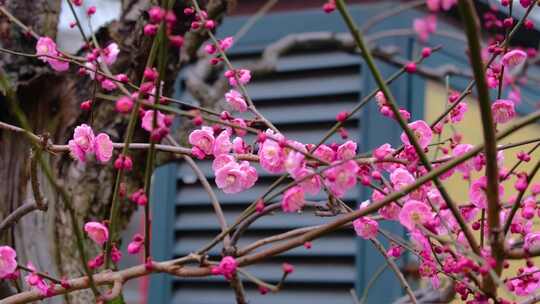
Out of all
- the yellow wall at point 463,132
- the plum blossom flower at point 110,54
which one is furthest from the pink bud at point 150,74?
the yellow wall at point 463,132

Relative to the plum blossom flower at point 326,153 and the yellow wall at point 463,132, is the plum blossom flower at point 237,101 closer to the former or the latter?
the plum blossom flower at point 326,153

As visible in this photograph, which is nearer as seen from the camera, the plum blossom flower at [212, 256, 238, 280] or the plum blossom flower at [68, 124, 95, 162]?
the plum blossom flower at [212, 256, 238, 280]

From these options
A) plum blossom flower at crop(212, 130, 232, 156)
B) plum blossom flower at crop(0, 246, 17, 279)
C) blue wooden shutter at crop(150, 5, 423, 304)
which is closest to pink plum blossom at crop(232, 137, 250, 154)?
plum blossom flower at crop(212, 130, 232, 156)

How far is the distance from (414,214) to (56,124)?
3.25ft

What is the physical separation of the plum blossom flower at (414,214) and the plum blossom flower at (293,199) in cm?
13

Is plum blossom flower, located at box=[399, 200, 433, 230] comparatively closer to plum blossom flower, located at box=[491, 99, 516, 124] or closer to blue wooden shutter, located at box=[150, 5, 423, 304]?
plum blossom flower, located at box=[491, 99, 516, 124]

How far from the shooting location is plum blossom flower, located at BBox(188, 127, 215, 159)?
1.34 m

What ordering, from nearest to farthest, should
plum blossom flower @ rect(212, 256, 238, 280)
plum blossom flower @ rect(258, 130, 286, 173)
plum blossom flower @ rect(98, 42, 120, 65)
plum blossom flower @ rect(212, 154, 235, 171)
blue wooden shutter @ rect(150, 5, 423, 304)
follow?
plum blossom flower @ rect(212, 256, 238, 280)
plum blossom flower @ rect(258, 130, 286, 173)
plum blossom flower @ rect(212, 154, 235, 171)
plum blossom flower @ rect(98, 42, 120, 65)
blue wooden shutter @ rect(150, 5, 423, 304)

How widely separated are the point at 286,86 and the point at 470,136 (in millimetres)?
751

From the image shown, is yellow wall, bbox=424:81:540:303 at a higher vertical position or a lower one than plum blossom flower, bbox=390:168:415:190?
higher

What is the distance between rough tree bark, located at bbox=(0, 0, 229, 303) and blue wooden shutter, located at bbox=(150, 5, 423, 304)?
1370mm

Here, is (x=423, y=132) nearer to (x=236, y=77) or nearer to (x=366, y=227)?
(x=366, y=227)

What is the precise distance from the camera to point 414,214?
3.63 feet

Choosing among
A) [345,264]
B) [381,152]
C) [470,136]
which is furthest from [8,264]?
[470,136]
